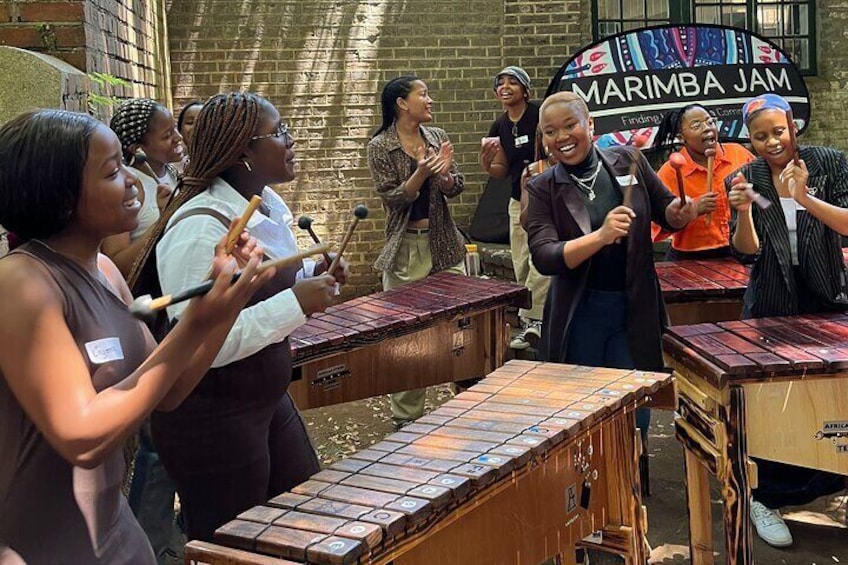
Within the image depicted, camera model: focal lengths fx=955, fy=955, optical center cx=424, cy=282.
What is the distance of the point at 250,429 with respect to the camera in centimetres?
251

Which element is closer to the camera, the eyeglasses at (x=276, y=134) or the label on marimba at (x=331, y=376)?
the eyeglasses at (x=276, y=134)

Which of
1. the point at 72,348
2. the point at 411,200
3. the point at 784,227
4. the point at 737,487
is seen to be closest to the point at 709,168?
the point at 784,227

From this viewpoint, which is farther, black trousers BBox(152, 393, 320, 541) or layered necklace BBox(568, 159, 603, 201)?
layered necklace BBox(568, 159, 603, 201)

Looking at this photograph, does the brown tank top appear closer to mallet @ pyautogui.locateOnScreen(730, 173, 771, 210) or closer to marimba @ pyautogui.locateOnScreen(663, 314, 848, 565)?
marimba @ pyautogui.locateOnScreen(663, 314, 848, 565)

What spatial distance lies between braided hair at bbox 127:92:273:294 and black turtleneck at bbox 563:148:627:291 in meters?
1.57

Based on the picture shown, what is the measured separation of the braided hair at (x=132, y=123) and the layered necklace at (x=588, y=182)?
1697 mm

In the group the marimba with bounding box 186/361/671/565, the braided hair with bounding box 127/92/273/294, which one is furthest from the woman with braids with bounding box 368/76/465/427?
the braided hair with bounding box 127/92/273/294

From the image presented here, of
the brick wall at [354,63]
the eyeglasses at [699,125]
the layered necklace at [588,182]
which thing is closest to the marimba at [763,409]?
the layered necklace at [588,182]

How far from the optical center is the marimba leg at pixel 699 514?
3500 mm

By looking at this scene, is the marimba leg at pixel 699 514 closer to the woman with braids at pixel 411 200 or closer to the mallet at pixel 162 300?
the woman with braids at pixel 411 200

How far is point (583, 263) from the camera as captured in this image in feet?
12.1

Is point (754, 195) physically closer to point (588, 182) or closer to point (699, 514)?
point (588, 182)

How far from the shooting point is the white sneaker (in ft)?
12.7

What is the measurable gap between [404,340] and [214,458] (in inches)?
64.2
